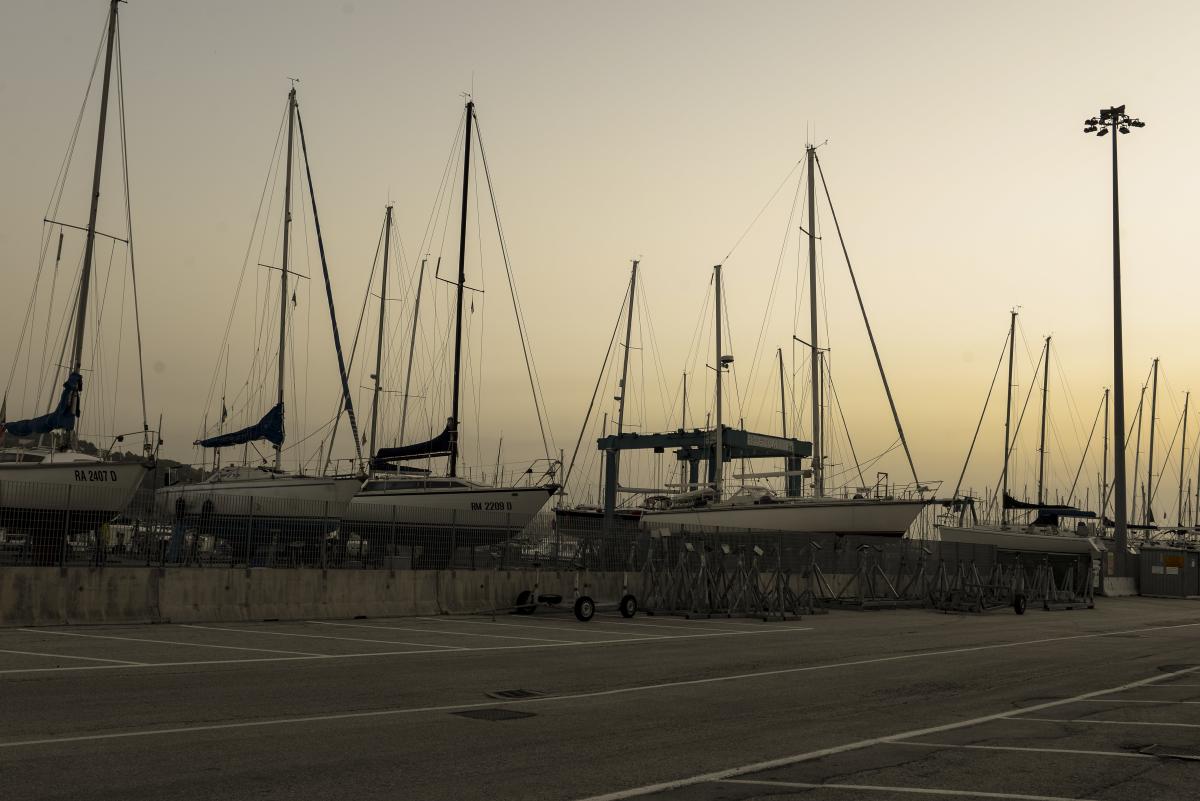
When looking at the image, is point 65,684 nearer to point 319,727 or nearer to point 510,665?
point 319,727

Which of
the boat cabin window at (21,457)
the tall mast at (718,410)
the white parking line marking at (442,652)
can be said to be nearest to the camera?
the white parking line marking at (442,652)

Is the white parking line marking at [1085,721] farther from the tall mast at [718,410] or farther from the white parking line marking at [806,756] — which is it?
the tall mast at [718,410]

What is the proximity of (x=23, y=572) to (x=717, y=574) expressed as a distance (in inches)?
662

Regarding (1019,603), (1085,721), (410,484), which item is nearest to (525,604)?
(410,484)

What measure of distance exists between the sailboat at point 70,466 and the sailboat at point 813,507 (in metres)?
21.1

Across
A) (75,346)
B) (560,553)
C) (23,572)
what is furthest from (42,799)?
(75,346)

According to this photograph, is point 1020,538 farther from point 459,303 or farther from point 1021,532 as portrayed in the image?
point 459,303

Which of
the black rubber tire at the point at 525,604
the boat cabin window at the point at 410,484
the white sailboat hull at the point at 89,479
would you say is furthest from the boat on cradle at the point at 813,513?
the white sailboat hull at the point at 89,479

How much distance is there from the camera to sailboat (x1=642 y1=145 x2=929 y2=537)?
39.5 meters

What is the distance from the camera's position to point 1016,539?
55719 millimetres

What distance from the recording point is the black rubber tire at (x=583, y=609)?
24.9 metres

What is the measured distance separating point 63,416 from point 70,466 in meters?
2.61

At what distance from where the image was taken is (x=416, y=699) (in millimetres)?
12242

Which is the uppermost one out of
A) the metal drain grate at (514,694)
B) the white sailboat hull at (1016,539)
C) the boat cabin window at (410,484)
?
the boat cabin window at (410,484)
